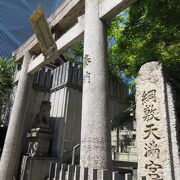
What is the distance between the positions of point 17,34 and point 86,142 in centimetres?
8202

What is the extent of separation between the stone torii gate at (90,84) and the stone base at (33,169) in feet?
1.08

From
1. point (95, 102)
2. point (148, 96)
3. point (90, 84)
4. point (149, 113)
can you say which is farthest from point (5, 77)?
point (149, 113)

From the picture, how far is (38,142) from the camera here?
8.07 meters

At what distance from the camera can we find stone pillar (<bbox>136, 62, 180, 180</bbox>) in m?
3.55

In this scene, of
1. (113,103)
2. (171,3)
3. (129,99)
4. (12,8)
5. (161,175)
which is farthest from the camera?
(12,8)

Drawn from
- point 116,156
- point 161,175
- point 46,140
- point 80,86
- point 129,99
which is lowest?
point 161,175

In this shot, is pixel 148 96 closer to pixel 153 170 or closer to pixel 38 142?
pixel 153 170

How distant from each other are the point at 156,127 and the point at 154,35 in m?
3.78

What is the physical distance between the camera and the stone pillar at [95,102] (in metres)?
3.84

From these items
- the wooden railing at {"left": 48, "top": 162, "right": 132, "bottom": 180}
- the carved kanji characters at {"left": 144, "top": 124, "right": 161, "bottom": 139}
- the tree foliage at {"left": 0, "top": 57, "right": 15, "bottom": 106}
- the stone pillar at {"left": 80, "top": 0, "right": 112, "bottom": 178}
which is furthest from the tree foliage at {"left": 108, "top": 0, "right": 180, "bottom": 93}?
the tree foliage at {"left": 0, "top": 57, "right": 15, "bottom": 106}

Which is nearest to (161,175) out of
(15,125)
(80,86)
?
(15,125)

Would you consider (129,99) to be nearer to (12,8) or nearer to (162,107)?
(162,107)

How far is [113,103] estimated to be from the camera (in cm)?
1145

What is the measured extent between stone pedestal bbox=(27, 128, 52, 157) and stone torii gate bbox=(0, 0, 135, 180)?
0.59 metres
